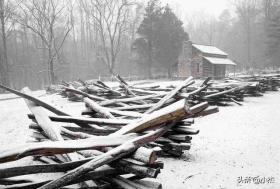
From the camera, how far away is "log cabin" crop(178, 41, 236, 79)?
3483 centimetres

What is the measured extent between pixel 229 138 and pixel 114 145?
4012 millimetres

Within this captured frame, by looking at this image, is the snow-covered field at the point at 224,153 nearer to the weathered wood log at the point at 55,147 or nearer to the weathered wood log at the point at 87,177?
the weathered wood log at the point at 87,177

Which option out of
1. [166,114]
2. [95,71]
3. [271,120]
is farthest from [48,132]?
[95,71]

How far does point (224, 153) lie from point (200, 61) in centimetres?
3109

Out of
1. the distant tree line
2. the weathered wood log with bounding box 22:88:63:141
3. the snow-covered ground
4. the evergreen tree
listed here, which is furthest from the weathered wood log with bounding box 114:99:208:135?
the evergreen tree

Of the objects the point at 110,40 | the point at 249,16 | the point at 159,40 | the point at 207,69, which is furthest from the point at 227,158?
the point at 249,16

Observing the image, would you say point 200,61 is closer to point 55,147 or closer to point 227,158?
point 227,158

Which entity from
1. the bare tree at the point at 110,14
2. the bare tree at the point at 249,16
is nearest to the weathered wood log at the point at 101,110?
the bare tree at the point at 110,14

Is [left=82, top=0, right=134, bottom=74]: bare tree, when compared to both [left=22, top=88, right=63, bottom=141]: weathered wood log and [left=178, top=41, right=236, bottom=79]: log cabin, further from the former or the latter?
[left=22, top=88, right=63, bottom=141]: weathered wood log

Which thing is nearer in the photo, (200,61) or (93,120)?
(93,120)

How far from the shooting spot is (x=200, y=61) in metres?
34.9

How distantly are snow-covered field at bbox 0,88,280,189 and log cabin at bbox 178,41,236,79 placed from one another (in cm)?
2698

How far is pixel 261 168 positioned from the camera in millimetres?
4297

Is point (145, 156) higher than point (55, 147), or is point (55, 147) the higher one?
point (55, 147)
